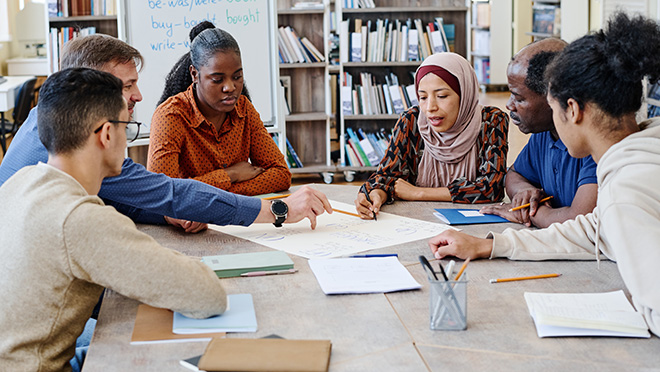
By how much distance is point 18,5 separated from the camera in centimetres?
791

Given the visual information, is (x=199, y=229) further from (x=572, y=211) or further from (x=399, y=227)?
(x=572, y=211)

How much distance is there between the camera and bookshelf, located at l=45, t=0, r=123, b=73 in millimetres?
4984

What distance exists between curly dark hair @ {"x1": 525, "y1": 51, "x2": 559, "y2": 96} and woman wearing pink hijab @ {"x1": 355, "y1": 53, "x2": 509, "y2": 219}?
352 millimetres

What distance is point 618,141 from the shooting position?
1511 mm

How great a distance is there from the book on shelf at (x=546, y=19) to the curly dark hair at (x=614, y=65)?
27.9ft

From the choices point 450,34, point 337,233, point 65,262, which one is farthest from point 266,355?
point 450,34

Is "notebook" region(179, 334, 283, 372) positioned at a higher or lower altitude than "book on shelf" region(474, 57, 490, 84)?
lower

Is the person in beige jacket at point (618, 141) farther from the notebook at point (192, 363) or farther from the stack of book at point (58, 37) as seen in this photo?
the stack of book at point (58, 37)

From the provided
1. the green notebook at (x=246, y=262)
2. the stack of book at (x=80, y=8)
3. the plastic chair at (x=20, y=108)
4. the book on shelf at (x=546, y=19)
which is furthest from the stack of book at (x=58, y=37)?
the book on shelf at (x=546, y=19)

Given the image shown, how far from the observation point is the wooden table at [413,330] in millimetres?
1183

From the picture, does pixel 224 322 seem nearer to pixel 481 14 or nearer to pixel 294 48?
pixel 294 48

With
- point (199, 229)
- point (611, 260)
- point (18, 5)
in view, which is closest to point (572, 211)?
point (611, 260)

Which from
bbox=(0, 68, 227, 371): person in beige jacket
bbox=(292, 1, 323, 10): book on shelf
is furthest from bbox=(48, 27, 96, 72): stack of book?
bbox=(0, 68, 227, 371): person in beige jacket

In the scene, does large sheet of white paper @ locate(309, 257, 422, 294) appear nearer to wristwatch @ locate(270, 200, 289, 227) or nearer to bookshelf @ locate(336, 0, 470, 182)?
wristwatch @ locate(270, 200, 289, 227)
